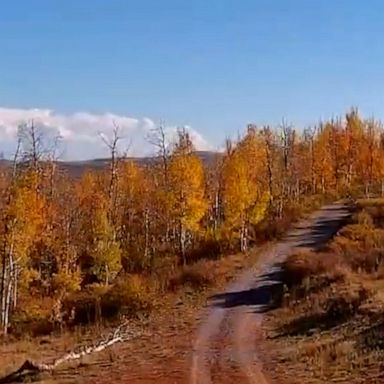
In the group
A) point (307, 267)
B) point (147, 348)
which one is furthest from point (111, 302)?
point (147, 348)

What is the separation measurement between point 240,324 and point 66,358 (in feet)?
29.0

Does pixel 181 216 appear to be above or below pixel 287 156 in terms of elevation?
below

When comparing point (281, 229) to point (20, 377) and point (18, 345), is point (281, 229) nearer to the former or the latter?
point (18, 345)

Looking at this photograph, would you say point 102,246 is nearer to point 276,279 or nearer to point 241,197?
point 241,197

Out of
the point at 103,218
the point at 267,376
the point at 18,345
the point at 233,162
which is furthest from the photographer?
the point at 233,162

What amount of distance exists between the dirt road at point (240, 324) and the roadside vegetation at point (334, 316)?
2.98ft

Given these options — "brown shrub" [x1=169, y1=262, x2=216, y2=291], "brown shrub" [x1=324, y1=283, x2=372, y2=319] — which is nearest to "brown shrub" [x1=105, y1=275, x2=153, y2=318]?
"brown shrub" [x1=169, y1=262, x2=216, y2=291]

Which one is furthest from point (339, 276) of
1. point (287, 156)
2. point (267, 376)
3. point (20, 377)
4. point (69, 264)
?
point (287, 156)

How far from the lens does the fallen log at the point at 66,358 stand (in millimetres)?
24230

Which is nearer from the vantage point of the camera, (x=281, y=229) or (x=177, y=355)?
(x=177, y=355)

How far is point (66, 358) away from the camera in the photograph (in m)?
26.5

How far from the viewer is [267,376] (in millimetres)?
22719

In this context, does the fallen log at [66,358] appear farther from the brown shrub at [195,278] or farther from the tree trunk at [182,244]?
the tree trunk at [182,244]

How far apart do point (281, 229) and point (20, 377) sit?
39.7 metres
